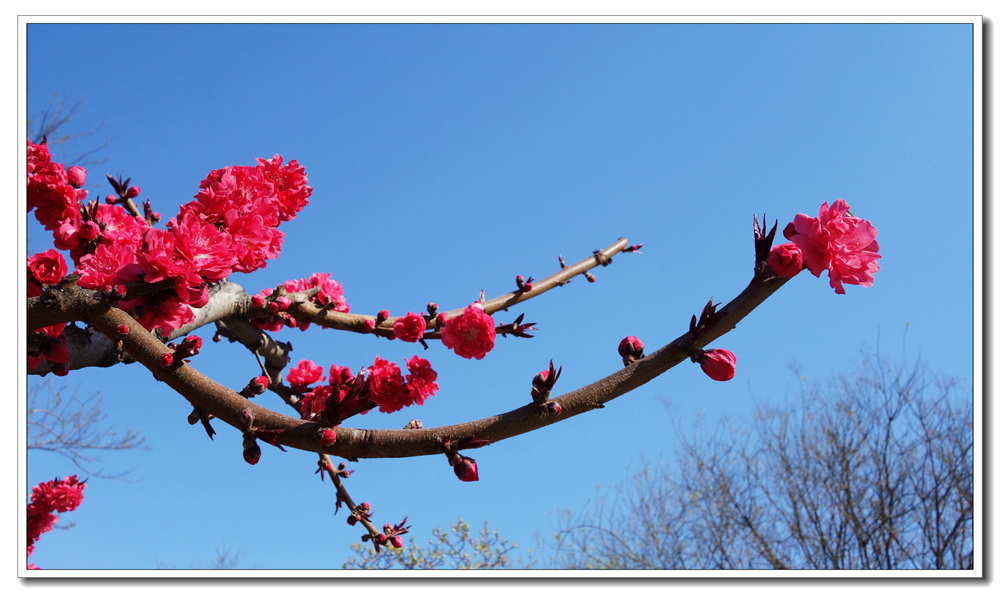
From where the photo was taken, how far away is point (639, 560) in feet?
29.1

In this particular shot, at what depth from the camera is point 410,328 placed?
2.52 m

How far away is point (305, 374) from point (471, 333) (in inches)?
40.9

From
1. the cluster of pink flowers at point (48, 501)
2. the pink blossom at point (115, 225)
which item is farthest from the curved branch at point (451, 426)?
the cluster of pink flowers at point (48, 501)

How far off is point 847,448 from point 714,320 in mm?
8684

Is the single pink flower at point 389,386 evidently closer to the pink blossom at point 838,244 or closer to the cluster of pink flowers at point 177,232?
the cluster of pink flowers at point 177,232

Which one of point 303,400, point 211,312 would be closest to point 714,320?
point 211,312

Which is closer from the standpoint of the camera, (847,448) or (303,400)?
(303,400)

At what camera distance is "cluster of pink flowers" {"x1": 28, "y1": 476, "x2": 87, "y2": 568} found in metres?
2.88

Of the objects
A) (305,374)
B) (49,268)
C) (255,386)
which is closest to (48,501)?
(305,374)

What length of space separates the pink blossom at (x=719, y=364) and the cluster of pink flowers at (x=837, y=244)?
29 centimetres

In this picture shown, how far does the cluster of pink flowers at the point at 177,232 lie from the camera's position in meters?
1.44
